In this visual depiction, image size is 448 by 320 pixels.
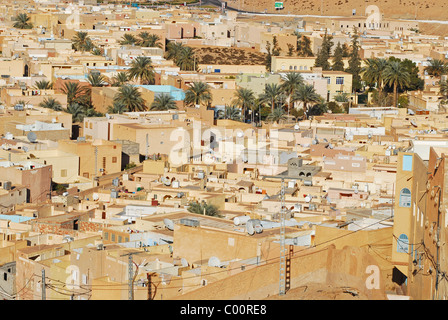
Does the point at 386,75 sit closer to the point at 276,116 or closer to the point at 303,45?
the point at 276,116

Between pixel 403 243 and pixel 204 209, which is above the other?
pixel 403 243

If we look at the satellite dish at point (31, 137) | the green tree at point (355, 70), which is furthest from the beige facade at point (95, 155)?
the green tree at point (355, 70)

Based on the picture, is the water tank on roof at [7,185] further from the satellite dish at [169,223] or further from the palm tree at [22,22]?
the palm tree at [22,22]

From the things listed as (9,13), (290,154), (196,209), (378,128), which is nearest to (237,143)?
(290,154)

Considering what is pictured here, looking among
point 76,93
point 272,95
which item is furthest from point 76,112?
point 272,95
